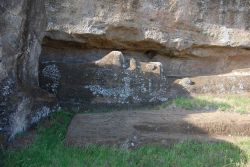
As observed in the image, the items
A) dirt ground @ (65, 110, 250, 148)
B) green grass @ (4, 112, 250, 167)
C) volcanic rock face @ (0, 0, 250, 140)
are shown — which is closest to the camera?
green grass @ (4, 112, 250, 167)

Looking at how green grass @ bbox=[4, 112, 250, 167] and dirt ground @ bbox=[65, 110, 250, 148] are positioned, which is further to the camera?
dirt ground @ bbox=[65, 110, 250, 148]

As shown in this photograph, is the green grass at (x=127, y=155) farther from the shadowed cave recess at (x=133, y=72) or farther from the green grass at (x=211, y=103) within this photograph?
the shadowed cave recess at (x=133, y=72)

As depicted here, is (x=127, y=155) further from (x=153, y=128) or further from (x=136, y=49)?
(x=136, y=49)

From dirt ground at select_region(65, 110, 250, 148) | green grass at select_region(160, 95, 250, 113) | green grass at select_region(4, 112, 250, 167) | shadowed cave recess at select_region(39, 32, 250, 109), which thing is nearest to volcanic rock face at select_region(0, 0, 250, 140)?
shadowed cave recess at select_region(39, 32, 250, 109)

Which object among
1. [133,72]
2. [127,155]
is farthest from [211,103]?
[127,155]

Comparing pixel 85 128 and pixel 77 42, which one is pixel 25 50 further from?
pixel 77 42

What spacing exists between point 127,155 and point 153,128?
137 cm

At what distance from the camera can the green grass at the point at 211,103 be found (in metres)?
9.30

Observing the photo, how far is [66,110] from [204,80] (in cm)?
350

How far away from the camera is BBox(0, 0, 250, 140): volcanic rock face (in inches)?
383

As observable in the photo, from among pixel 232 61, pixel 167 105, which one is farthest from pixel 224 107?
pixel 232 61

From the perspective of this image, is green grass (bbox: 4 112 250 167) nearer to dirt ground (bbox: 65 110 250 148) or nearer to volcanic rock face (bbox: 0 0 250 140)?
dirt ground (bbox: 65 110 250 148)

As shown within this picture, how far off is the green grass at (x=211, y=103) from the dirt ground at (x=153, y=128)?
2.22 ft

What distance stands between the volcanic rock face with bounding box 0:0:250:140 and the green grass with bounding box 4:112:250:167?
1.50 metres
